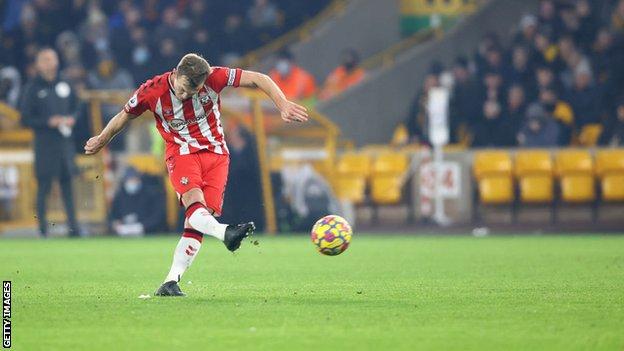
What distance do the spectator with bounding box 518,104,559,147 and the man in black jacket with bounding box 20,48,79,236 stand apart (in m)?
7.50

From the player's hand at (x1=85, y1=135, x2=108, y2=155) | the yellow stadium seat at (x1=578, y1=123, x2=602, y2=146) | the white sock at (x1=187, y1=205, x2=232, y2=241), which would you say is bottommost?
the white sock at (x1=187, y1=205, x2=232, y2=241)

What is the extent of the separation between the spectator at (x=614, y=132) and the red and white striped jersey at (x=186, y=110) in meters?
12.5

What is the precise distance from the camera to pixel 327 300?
31.5 ft

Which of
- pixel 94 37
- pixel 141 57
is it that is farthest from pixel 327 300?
pixel 94 37

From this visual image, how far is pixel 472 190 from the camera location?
22312 millimetres

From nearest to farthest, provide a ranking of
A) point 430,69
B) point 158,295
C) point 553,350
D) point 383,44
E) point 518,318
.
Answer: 1. point 553,350
2. point 518,318
3. point 158,295
4. point 430,69
5. point 383,44

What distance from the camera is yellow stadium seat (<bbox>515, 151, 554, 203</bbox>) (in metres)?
21.5

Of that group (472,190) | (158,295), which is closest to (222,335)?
(158,295)

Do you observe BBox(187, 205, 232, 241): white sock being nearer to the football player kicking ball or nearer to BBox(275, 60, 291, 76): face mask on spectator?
the football player kicking ball

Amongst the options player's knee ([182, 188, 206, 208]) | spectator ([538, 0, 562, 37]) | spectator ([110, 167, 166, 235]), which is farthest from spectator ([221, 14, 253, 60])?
player's knee ([182, 188, 206, 208])

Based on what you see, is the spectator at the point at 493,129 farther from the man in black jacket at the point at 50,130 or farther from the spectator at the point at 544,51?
the man in black jacket at the point at 50,130

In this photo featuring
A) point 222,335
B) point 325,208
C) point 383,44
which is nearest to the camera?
point 222,335

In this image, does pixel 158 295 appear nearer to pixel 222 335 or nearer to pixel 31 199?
pixel 222 335

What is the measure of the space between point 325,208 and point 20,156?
4.90 metres
